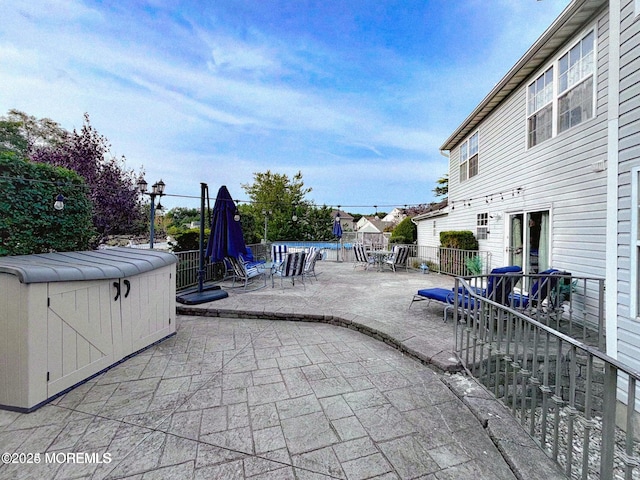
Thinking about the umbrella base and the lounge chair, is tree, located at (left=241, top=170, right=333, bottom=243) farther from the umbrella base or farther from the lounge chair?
the lounge chair

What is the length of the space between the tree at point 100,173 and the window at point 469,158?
11620 millimetres

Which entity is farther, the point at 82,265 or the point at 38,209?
the point at 38,209

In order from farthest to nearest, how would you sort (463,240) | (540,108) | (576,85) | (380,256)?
(380,256) → (463,240) → (540,108) → (576,85)

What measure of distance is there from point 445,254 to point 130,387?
8.88m

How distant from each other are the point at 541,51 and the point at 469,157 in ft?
13.9

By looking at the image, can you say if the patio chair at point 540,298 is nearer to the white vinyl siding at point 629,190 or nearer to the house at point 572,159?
the house at point 572,159

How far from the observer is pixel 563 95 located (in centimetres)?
527

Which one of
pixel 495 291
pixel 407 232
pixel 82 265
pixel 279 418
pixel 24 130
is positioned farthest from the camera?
pixel 407 232

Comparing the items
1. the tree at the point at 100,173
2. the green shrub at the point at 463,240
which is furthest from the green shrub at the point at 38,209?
the green shrub at the point at 463,240

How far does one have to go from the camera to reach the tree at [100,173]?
9031 millimetres

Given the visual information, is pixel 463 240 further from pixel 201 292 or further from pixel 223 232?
pixel 201 292

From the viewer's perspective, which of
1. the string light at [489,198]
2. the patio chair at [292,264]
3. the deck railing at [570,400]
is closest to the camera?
the deck railing at [570,400]

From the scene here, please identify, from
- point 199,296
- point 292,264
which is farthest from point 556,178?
point 199,296

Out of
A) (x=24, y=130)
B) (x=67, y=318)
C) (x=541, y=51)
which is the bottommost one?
(x=67, y=318)
